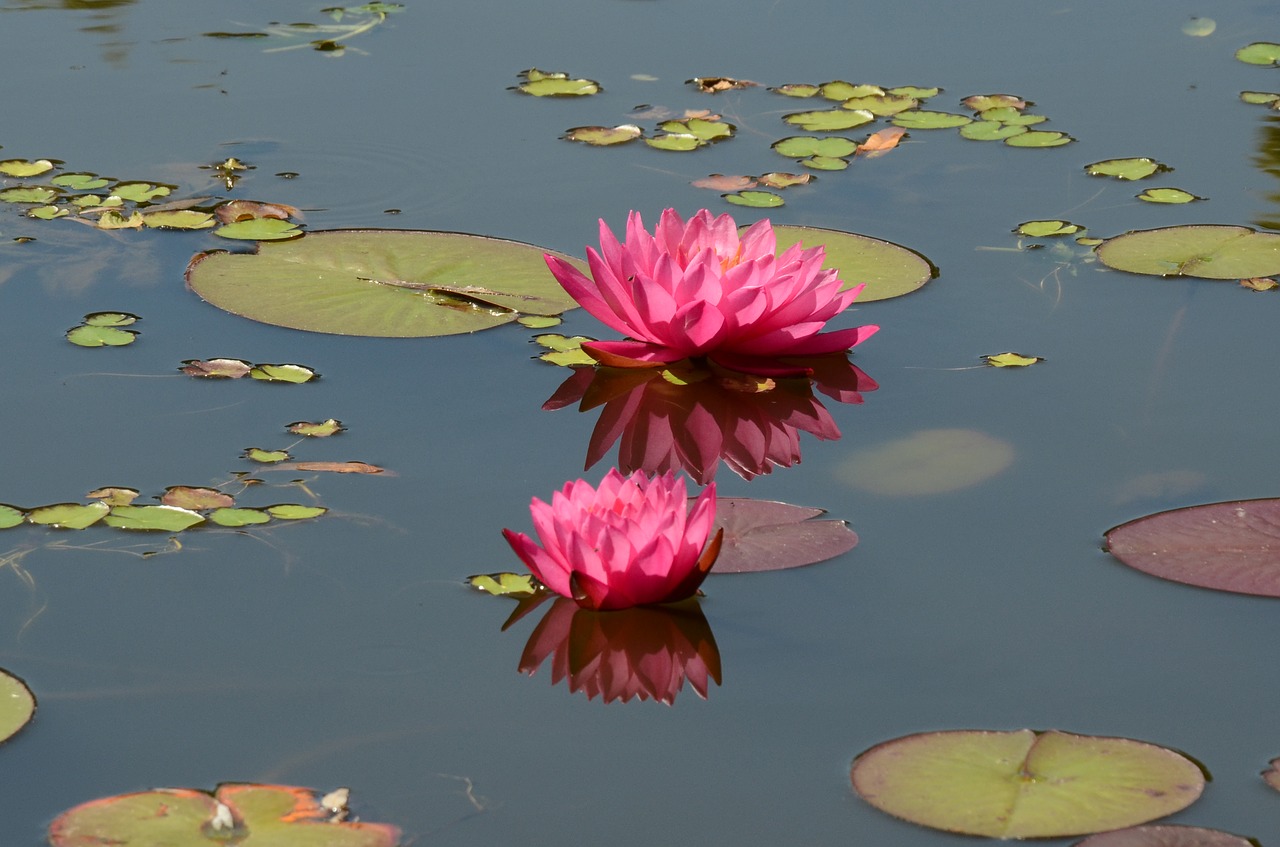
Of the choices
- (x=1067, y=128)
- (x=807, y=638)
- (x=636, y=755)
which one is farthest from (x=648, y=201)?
(x=636, y=755)

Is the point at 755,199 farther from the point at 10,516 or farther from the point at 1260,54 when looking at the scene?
the point at 1260,54

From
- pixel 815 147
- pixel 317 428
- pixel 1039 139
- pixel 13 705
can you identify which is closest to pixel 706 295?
pixel 317 428

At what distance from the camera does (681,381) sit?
286 cm

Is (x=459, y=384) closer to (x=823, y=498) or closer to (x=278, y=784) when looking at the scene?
(x=823, y=498)

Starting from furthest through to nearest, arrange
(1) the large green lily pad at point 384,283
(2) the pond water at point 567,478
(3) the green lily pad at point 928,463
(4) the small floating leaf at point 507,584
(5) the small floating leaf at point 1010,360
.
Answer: (1) the large green lily pad at point 384,283 < (5) the small floating leaf at point 1010,360 < (3) the green lily pad at point 928,463 < (4) the small floating leaf at point 507,584 < (2) the pond water at point 567,478

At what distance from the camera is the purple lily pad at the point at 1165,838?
5.25 feet

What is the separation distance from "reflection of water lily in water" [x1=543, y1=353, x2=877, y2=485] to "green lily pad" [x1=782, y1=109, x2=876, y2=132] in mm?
1435

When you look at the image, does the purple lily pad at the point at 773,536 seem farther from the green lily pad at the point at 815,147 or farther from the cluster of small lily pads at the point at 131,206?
the green lily pad at the point at 815,147

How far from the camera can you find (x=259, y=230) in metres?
3.45

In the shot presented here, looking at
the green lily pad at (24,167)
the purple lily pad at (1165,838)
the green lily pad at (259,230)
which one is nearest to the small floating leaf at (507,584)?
the purple lily pad at (1165,838)

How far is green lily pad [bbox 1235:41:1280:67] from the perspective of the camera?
480cm

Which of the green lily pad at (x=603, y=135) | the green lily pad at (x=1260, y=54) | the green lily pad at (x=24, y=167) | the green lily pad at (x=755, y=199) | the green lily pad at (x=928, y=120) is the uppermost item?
the green lily pad at (x=1260, y=54)

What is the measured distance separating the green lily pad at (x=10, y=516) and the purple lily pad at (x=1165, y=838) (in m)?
1.61

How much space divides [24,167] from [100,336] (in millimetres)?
1158
